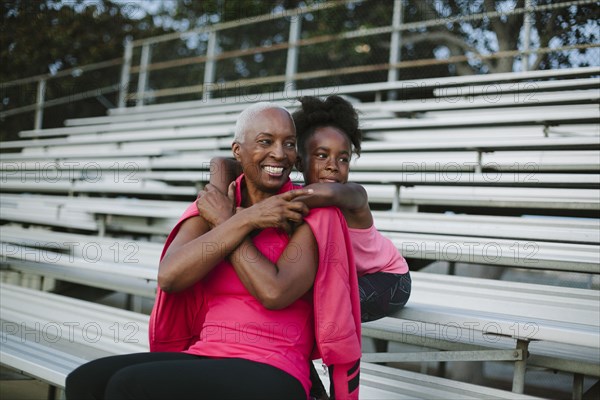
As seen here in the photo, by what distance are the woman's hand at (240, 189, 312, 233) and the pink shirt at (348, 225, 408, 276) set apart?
1.59 ft

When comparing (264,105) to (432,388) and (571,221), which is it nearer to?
(432,388)

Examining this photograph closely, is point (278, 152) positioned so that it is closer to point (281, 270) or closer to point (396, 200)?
point (281, 270)

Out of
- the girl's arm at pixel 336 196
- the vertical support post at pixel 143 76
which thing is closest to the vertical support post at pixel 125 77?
the vertical support post at pixel 143 76

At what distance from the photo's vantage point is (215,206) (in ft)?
4.88

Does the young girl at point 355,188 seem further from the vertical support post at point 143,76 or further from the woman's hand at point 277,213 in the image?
the vertical support post at point 143,76

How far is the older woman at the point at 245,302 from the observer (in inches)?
48.5

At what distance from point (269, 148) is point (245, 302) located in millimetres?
363

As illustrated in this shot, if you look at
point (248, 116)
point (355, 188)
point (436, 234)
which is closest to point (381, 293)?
point (355, 188)

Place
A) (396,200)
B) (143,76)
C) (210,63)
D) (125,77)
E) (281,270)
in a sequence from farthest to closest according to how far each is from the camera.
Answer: (125,77)
(143,76)
(210,63)
(396,200)
(281,270)

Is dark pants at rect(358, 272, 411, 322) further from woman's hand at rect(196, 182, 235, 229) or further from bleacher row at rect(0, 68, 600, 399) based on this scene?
woman's hand at rect(196, 182, 235, 229)

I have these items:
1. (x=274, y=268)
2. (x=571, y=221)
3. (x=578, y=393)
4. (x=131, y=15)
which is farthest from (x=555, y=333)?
(x=131, y=15)

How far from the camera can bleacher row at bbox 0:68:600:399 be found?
78.3 inches

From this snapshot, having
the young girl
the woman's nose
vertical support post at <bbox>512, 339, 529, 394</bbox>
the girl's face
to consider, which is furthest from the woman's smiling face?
vertical support post at <bbox>512, 339, 529, 394</bbox>

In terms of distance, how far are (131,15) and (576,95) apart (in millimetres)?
8733
